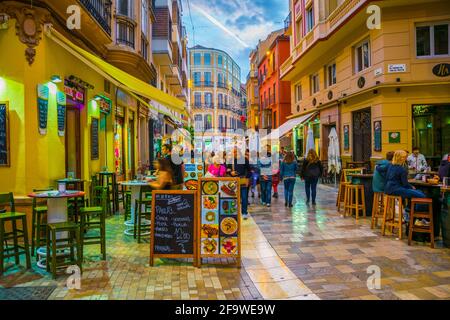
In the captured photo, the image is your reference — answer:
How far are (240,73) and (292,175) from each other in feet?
215

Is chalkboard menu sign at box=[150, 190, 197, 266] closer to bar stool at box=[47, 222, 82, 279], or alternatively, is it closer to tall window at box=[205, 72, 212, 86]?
bar stool at box=[47, 222, 82, 279]

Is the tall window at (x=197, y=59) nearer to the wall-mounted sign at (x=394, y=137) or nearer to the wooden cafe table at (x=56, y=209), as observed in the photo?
the wall-mounted sign at (x=394, y=137)

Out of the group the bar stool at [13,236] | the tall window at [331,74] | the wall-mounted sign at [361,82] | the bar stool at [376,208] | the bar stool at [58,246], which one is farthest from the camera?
the tall window at [331,74]

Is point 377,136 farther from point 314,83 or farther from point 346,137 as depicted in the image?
point 314,83

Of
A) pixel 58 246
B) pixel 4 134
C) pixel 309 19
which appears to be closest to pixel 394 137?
pixel 309 19

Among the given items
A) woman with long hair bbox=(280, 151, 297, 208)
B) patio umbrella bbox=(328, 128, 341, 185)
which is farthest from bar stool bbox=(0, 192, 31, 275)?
patio umbrella bbox=(328, 128, 341, 185)

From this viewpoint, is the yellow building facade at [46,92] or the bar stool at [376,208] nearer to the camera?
the yellow building facade at [46,92]

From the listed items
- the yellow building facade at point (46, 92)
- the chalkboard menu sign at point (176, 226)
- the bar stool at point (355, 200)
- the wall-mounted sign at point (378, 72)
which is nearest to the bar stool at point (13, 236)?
the yellow building facade at point (46, 92)

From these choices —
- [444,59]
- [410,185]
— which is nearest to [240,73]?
[444,59]

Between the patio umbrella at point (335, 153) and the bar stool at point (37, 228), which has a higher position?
the patio umbrella at point (335, 153)

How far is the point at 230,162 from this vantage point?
1084 cm

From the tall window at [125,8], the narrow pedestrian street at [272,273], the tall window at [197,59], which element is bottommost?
the narrow pedestrian street at [272,273]

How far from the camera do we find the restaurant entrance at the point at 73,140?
976cm
